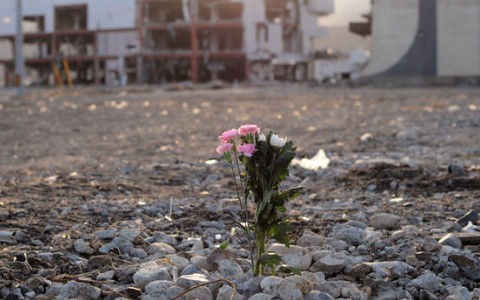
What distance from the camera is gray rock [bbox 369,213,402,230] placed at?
4449mm

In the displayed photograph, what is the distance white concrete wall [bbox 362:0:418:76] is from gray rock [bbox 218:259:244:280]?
4023 cm

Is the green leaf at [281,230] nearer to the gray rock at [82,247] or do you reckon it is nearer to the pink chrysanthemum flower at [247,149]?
the pink chrysanthemum flower at [247,149]

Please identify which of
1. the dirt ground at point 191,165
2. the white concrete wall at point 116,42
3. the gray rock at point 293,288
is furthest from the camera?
the white concrete wall at point 116,42

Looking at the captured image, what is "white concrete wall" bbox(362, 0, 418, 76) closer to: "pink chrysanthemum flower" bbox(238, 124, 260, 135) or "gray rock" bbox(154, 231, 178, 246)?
"gray rock" bbox(154, 231, 178, 246)

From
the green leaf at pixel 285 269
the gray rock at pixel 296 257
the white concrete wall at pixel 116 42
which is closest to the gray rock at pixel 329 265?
the gray rock at pixel 296 257

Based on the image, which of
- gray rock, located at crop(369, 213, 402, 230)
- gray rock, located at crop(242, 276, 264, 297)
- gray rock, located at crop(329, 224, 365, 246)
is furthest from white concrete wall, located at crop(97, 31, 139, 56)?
gray rock, located at crop(242, 276, 264, 297)

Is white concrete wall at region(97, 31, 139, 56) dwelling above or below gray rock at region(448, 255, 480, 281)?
above

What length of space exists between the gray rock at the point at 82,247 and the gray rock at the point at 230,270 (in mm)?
784

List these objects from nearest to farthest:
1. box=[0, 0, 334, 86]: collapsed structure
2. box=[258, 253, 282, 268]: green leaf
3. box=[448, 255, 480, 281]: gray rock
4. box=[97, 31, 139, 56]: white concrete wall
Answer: box=[258, 253, 282, 268]: green leaf < box=[448, 255, 480, 281]: gray rock < box=[0, 0, 334, 86]: collapsed structure < box=[97, 31, 139, 56]: white concrete wall

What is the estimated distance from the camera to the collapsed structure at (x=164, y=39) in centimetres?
6888

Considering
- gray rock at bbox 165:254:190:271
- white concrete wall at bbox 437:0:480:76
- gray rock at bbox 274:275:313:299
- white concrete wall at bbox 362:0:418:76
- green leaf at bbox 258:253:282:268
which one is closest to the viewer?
gray rock at bbox 274:275:313:299

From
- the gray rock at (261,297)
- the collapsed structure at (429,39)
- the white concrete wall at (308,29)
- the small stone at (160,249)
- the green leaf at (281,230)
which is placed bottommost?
the small stone at (160,249)

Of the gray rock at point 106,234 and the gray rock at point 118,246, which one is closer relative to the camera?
the gray rock at point 118,246

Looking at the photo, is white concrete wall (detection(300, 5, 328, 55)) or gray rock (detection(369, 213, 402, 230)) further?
white concrete wall (detection(300, 5, 328, 55))
